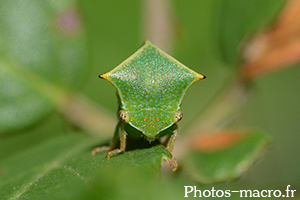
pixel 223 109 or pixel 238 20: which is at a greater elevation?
pixel 238 20

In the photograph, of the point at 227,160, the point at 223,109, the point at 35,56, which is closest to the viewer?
the point at 227,160

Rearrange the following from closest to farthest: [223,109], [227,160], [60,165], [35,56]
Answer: [60,165] < [227,160] < [35,56] < [223,109]

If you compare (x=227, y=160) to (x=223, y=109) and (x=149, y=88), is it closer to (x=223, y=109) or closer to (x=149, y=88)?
(x=223, y=109)

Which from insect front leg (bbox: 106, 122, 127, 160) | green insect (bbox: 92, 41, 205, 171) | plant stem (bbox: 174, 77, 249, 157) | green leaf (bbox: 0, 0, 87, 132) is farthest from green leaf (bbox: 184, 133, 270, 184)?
green leaf (bbox: 0, 0, 87, 132)

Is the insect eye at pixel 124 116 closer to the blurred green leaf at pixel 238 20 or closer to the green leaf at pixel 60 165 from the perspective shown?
the green leaf at pixel 60 165

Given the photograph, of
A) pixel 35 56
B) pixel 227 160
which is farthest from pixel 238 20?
pixel 35 56

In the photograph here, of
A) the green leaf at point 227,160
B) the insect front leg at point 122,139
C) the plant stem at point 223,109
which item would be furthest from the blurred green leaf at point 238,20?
the insect front leg at point 122,139

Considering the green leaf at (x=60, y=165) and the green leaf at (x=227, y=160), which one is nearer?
the green leaf at (x=60, y=165)
